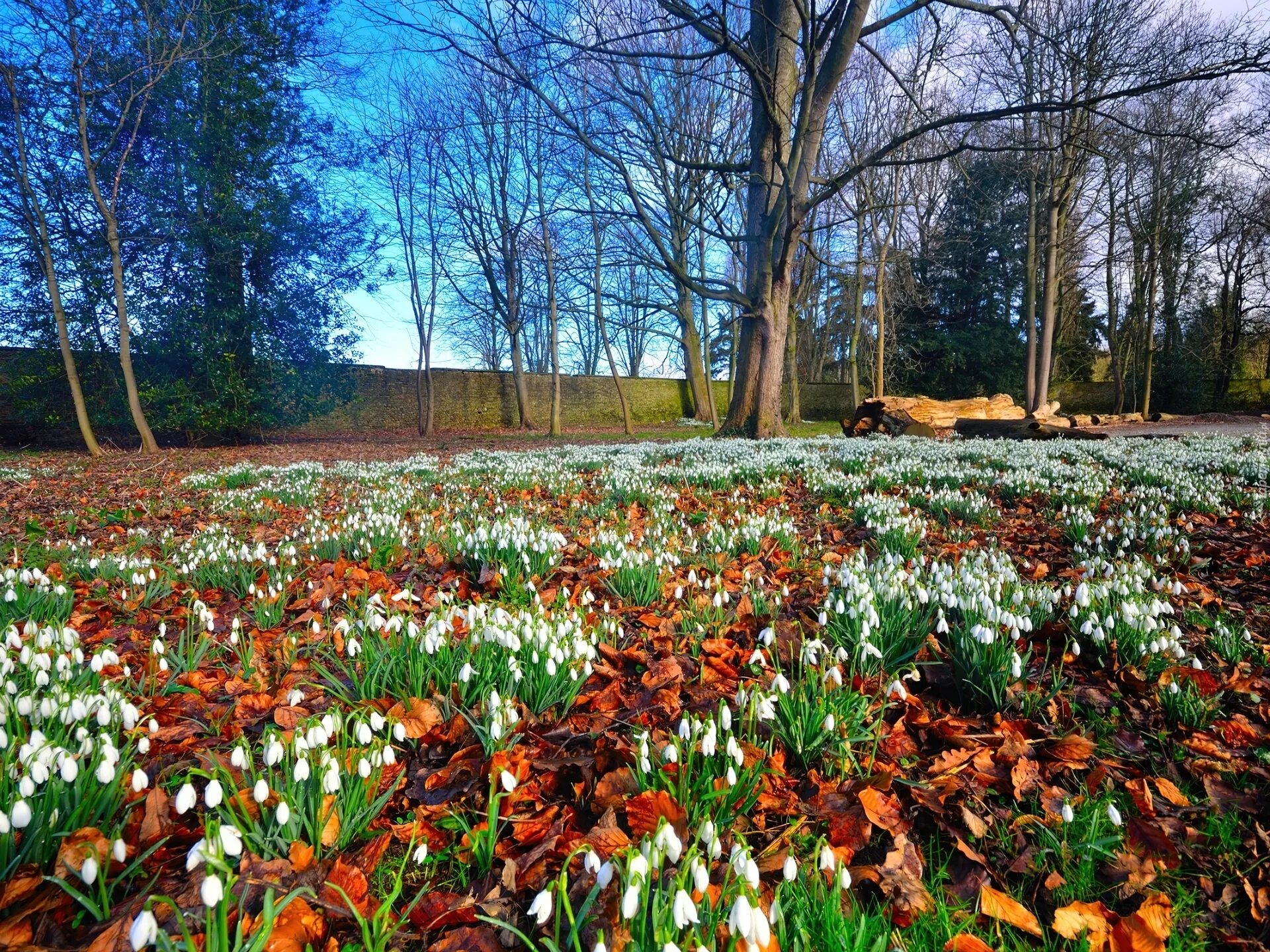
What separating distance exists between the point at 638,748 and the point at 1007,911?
89 cm

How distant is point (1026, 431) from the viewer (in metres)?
13.4

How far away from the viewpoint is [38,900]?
1.23 m

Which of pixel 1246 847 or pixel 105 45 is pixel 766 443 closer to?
pixel 1246 847

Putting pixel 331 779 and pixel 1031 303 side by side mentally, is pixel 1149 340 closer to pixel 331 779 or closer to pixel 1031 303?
pixel 1031 303

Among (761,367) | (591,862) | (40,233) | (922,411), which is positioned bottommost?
(591,862)

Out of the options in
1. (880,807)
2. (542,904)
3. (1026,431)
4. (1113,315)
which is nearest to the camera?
(542,904)

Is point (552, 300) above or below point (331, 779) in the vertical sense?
above

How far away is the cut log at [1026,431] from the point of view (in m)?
13.1

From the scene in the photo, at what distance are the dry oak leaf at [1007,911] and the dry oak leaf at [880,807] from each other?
0.85ft

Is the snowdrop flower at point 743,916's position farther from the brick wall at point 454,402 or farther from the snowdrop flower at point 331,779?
the brick wall at point 454,402

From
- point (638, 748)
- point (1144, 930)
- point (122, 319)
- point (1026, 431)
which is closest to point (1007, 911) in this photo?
point (1144, 930)

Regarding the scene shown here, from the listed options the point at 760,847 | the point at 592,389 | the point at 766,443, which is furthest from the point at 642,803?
the point at 592,389

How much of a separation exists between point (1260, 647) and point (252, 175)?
21635 millimetres

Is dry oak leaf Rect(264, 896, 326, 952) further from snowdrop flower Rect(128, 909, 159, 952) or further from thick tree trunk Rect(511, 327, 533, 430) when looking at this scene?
thick tree trunk Rect(511, 327, 533, 430)
